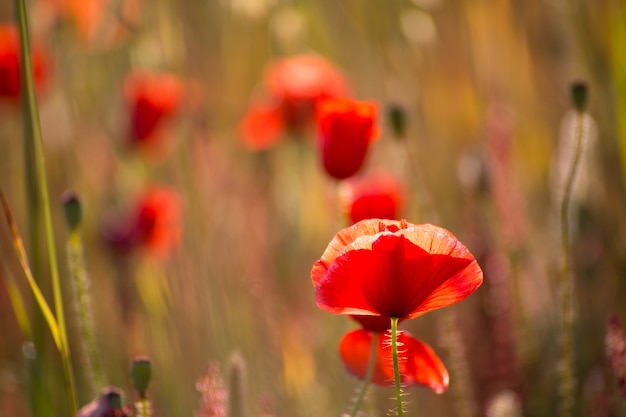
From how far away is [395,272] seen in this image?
577 millimetres

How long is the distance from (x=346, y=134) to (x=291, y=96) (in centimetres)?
63

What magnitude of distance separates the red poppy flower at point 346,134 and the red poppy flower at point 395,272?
11.4 inches

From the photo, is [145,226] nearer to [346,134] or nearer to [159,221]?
[159,221]

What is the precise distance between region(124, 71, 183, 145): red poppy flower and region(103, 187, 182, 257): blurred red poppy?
0.45 feet

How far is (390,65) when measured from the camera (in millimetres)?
1571

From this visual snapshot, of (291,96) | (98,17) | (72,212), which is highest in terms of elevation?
(98,17)

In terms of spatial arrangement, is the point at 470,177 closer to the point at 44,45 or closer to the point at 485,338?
the point at 485,338

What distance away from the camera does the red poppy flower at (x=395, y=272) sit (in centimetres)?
56

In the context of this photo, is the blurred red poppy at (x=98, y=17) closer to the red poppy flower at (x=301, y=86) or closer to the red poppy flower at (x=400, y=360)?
the red poppy flower at (x=301, y=86)

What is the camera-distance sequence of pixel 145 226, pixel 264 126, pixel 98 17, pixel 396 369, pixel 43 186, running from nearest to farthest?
pixel 396 369, pixel 43 186, pixel 145 226, pixel 264 126, pixel 98 17

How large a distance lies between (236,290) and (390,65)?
0.48m

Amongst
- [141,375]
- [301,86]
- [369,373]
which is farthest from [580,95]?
[301,86]

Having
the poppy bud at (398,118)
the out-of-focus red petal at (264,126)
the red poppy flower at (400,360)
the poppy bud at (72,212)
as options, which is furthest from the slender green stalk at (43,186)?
the out-of-focus red petal at (264,126)

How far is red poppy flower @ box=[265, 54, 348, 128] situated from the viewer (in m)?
1.46
